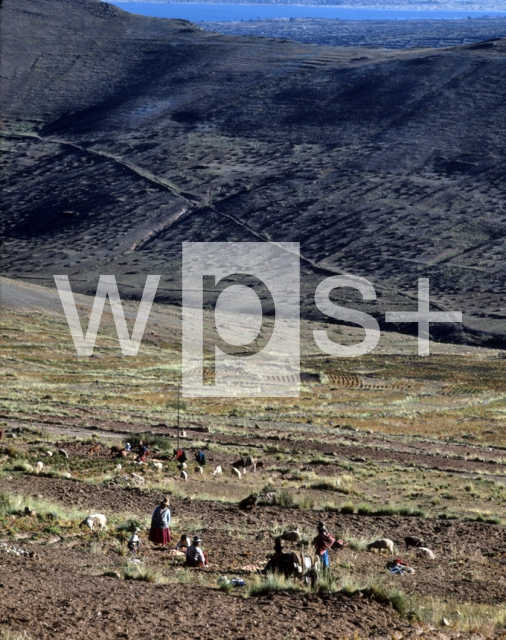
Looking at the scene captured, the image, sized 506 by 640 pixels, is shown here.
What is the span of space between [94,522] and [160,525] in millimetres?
1009

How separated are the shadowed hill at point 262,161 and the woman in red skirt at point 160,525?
203 ft

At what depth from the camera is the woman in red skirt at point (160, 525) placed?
12.6 metres

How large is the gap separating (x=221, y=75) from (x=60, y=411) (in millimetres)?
108580

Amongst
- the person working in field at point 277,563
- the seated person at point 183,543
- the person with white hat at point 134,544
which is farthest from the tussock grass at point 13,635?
the seated person at point 183,543

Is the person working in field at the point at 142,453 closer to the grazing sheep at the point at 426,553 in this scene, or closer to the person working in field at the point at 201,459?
the person working in field at the point at 201,459

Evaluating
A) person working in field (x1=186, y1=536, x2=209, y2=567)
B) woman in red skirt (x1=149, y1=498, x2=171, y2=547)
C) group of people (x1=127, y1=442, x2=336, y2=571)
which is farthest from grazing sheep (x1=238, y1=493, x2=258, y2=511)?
person working in field (x1=186, y1=536, x2=209, y2=567)

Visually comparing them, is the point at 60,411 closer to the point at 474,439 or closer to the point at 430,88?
the point at 474,439

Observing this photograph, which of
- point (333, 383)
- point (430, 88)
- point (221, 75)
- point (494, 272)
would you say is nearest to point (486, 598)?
point (333, 383)

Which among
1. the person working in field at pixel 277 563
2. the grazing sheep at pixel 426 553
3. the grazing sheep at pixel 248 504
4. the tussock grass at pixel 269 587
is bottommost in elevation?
the grazing sheep at pixel 426 553

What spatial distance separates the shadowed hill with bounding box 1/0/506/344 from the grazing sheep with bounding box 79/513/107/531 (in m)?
61.7

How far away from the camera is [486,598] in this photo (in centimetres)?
1161

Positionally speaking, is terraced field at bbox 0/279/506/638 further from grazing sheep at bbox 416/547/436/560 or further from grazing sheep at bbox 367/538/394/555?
grazing sheep at bbox 367/538/394/555

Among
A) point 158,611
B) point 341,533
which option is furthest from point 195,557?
point 341,533

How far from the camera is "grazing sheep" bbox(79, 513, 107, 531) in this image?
1288cm
